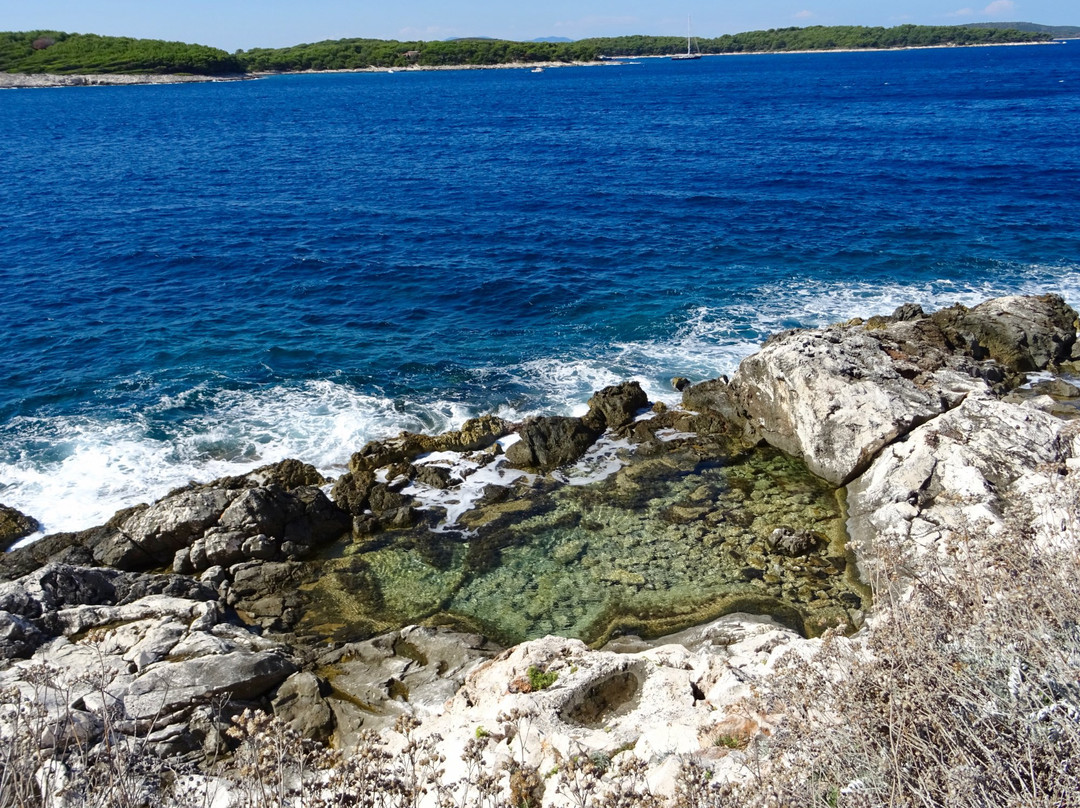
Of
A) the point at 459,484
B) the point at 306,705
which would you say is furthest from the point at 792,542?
the point at 306,705

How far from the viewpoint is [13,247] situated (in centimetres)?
3934

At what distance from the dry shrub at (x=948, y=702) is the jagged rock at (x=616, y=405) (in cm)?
1415

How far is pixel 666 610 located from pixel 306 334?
65.5 feet

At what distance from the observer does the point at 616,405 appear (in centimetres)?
2316

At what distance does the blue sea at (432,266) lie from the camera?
2420 centimetres

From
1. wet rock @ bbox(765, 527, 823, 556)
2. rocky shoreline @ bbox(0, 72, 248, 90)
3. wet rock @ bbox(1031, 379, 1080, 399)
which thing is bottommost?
wet rock @ bbox(765, 527, 823, 556)

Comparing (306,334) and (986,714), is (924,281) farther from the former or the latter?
(986,714)

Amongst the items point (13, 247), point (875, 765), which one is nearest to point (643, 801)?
point (875, 765)

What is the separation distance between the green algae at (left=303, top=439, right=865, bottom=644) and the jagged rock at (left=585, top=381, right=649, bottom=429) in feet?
8.76

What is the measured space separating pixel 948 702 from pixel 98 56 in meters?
219

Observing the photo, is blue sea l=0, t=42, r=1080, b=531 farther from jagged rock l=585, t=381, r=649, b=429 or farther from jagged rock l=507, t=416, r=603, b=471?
jagged rock l=507, t=416, r=603, b=471

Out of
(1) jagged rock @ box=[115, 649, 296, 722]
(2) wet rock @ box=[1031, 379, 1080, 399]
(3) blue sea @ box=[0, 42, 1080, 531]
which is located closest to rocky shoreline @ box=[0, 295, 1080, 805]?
(1) jagged rock @ box=[115, 649, 296, 722]

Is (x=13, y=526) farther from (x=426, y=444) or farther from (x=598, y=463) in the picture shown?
(x=598, y=463)

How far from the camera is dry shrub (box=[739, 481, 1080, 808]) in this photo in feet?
20.8
